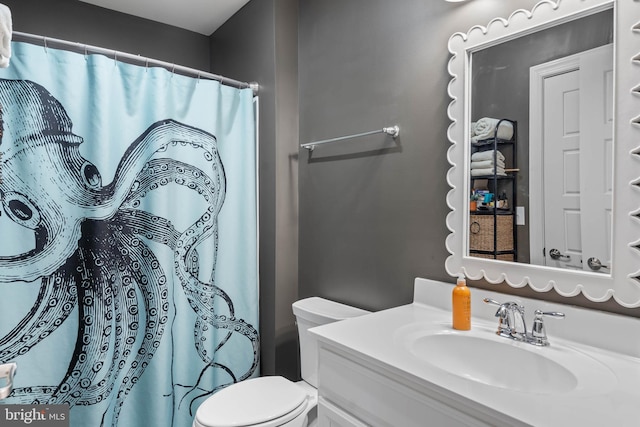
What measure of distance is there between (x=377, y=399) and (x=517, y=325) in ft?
1.59

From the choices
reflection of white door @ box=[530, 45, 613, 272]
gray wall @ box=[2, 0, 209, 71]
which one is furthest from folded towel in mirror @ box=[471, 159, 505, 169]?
gray wall @ box=[2, 0, 209, 71]

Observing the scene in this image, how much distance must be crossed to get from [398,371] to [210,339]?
51.8 inches

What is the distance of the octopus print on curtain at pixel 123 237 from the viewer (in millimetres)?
1533

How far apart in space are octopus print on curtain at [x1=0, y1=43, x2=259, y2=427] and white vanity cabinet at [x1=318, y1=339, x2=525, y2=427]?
98 centimetres

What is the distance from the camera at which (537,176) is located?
118 centimetres

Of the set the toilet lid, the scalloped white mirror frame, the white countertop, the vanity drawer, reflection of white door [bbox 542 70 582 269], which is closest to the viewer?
the white countertop

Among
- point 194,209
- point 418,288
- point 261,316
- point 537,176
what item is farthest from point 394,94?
point 261,316

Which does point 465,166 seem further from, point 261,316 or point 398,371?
point 261,316

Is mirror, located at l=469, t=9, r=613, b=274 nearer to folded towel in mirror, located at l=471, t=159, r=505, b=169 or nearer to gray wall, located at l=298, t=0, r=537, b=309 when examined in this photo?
folded towel in mirror, located at l=471, t=159, r=505, b=169

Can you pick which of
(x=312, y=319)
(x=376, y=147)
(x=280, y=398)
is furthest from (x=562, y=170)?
(x=280, y=398)

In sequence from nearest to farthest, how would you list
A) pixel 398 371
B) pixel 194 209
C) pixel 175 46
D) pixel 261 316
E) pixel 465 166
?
pixel 398 371 < pixel 465 166 < pixel 194 209 < pixel 261 316 < pixel 175 46

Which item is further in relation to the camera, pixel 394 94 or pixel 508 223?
pixel 394 94

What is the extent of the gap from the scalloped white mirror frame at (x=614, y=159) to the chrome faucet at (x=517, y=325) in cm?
10

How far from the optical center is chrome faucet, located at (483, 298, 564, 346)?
1.07 metres
